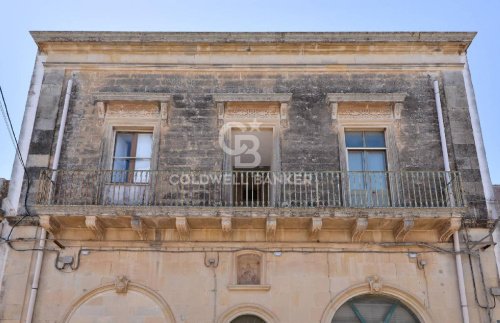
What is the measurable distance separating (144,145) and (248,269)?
3.59 metres

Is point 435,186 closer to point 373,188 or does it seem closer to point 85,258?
point 373,188

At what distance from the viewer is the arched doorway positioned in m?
10.4

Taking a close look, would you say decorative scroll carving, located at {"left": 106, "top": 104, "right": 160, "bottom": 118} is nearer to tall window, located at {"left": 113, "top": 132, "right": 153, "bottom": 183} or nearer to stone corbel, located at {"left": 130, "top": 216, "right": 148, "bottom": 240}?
tall window, located at {"left": 113, "top": 132, "right": 153, "bottom": 183}

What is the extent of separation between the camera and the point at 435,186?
11125 mm

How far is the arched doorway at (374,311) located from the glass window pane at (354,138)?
3.27m

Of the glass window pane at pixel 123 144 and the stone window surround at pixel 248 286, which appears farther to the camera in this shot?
the glass window pane at pixel 123 144

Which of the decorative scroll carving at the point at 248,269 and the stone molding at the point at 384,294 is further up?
the decorative scroll carving at the point at 248,269

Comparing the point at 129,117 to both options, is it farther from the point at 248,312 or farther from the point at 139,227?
the point at 248,312

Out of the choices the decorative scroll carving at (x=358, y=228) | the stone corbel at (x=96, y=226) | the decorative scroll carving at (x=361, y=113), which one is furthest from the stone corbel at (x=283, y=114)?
the stone corbel at (x=96, y=226)

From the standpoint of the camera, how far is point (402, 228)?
10.5 meters

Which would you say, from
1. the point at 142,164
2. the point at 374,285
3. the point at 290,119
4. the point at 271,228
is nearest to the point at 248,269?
the point at 271,228

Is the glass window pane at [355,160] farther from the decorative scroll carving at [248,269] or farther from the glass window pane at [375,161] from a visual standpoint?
the decorative scroll carving at [248,269]

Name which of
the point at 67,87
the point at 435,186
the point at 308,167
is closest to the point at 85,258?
the point at 67,87

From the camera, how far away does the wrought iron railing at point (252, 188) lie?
11164 mm
